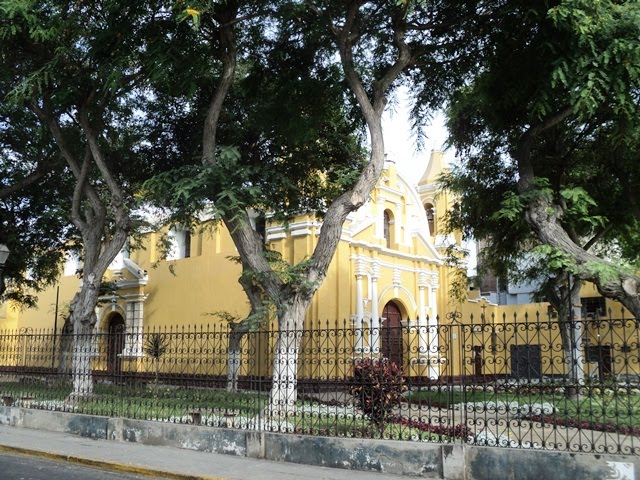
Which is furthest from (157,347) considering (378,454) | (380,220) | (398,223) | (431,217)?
(431,217)

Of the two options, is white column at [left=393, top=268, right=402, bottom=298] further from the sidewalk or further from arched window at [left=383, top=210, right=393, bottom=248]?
the sidewalk

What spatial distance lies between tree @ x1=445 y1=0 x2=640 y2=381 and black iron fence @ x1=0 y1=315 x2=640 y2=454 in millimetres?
654

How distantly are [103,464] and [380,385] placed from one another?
4025 mm

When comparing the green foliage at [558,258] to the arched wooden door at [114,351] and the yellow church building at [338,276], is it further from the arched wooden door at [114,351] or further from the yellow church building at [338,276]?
the yellow church building at [338,276]

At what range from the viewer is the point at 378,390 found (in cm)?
952

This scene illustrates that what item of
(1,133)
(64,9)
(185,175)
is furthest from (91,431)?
(1,133)

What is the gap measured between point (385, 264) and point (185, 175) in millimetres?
12867

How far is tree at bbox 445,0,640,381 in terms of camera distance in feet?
33.9

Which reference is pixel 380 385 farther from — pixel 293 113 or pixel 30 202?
pixel 30 202

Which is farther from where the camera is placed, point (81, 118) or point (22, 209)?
point (22, 209)

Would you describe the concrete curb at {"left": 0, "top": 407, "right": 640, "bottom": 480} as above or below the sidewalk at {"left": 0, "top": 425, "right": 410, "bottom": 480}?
above

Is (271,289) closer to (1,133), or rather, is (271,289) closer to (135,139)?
(135,139)

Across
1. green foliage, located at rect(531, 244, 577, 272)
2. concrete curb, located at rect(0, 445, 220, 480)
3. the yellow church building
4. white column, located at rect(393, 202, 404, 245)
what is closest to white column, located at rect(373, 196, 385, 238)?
the yellow church building

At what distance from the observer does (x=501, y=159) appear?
17203 mm
